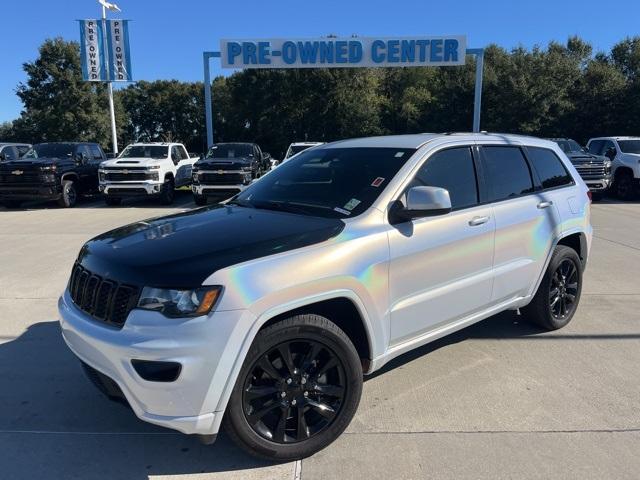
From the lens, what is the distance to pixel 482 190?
400cm

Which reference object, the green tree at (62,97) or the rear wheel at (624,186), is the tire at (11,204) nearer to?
the rear wheel at (624,186)

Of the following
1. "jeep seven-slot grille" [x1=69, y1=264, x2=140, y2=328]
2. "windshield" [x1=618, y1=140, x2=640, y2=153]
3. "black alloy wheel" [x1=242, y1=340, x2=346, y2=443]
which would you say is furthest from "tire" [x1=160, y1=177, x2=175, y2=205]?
"windshield" [x1=618, y1=140, x2=640, y2=153]

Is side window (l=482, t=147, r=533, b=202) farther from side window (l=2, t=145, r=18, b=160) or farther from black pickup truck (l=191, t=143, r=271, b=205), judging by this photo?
side window (l=2, t=145, r=18, b=160)

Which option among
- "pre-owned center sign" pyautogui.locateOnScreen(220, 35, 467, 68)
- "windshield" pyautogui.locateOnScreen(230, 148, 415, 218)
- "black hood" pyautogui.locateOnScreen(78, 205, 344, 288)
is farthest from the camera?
"pre-owned center sign" pyautogui.locateOnScreen(220, 35, 467, 68)

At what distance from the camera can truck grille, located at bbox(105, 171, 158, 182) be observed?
588 inches

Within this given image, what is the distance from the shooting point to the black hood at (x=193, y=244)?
103 inches

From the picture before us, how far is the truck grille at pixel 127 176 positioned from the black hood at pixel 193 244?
476 inches

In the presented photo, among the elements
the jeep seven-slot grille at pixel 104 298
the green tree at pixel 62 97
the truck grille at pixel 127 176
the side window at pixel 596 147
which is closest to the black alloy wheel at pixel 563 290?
the jeep seven-slot grille at pixel 104 298

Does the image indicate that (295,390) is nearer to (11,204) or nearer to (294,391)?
(294,391)

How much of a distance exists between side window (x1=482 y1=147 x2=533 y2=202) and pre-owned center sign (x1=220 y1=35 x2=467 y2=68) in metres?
16.1

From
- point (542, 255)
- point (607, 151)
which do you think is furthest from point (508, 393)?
Answer: point (607, 151)

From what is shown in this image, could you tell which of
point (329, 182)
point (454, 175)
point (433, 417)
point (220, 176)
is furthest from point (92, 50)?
point (433, 417)

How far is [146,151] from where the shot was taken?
16.5 m

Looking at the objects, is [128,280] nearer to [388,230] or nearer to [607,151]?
[388,230]
